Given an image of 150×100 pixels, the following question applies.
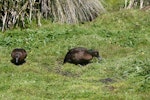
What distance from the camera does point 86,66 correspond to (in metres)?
14.2

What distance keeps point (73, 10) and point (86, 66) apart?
26.4 ft

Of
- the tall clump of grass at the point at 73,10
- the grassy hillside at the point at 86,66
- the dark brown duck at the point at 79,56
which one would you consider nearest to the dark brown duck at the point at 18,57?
the grassy hillside at the point at 86,66

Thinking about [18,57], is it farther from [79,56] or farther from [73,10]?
[73,10]

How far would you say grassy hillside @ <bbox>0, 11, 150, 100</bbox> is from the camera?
11.0 metres

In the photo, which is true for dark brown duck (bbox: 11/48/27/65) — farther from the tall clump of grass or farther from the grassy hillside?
the tall clump of grass

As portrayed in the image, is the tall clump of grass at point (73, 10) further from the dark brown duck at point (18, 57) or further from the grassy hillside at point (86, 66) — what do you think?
the dark brown duck at point (18, 57)

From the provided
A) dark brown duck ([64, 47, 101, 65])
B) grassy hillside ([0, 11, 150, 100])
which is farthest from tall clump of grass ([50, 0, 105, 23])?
dark brown duck ([64, 47, 101, 65])

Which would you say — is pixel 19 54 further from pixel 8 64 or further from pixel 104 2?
pixel 104 2

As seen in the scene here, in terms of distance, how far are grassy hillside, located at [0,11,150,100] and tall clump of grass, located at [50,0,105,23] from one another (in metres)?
0.86

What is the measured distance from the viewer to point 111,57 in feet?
50.8

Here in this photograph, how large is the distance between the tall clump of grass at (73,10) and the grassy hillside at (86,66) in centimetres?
86

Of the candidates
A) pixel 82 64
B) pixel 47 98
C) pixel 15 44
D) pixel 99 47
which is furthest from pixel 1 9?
pixel 47 98

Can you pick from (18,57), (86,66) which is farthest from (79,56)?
(18,57)

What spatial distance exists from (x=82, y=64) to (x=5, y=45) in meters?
3.81
